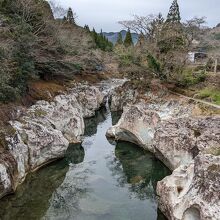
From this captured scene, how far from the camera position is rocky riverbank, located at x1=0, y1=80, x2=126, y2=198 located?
60.4 feet

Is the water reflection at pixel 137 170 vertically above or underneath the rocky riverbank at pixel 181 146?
underneath

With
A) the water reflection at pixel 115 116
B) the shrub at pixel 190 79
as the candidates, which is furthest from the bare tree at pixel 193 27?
the water reflection at pixel 115 116

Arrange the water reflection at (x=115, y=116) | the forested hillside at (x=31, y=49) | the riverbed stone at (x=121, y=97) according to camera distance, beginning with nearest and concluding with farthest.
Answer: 1. the forested hillside at (x=31, y=49)
2. the riverbed stone at (x=121, y=97)
3. the water reflection at (x=115, y=116)

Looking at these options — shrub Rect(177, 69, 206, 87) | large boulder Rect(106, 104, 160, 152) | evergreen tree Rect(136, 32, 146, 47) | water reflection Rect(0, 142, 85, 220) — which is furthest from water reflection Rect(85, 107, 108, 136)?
shrub Rect(177, 69, 206, 87)

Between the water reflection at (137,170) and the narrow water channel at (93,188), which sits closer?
the narrow water channel at (93,188)

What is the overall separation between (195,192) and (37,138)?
11.6m

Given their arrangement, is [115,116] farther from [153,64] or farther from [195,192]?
[195,192]

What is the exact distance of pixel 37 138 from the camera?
70.9ft

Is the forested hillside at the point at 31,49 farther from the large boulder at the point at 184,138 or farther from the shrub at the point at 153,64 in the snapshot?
the large boulder at the point at 184,138

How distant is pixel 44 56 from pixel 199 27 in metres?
16.6

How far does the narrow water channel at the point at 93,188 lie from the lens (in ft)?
54.9

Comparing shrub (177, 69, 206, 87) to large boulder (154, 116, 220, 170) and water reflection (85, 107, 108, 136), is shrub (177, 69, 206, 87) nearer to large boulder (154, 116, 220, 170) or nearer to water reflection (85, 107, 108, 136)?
water reflection (85, 107, 108, 136)

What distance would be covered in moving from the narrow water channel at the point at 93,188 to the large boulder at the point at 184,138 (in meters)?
1.58

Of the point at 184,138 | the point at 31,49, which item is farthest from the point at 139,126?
the point at 31,49
